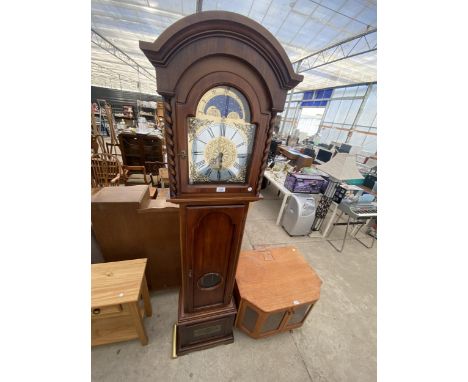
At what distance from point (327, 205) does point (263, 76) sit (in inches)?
100

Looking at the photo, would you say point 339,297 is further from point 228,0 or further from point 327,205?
point 228,0


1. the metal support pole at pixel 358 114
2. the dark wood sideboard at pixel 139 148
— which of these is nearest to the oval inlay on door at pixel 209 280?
the dark wood sideboard at pixel 139 148

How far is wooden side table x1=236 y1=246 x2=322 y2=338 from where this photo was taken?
132cm

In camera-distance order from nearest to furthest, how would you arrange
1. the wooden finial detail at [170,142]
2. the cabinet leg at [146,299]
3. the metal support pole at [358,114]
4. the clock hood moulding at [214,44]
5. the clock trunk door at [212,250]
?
the clock hood moulding at [214,44], the wooden finial detail at [170,142], the clock trunk door at [212,250], the cabinet leg at [146,299], the metal support pole at [358,114]

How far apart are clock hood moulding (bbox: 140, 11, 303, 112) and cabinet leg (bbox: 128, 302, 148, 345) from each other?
1290mm

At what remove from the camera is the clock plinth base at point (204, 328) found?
1.26 metres

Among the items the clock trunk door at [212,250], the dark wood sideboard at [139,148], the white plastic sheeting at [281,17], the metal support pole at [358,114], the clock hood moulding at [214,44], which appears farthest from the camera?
the metal support pole at [358,114]

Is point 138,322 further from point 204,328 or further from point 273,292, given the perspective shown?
point 273,292

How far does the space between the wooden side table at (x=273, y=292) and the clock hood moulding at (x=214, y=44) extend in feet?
4.39

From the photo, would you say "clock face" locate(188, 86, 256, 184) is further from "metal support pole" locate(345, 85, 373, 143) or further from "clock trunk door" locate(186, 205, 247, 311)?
"metal support pole" locate(345, 85, 373, 143)

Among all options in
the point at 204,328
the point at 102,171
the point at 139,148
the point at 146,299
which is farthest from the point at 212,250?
the point at 139,148

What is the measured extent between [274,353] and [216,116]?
1.78 metres

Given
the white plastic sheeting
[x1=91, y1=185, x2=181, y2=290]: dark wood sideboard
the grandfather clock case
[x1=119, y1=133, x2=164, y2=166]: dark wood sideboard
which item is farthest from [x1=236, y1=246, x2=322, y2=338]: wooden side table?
the white plastic sheeting

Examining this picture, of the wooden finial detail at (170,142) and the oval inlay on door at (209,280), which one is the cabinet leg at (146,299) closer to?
the oval inlay on door at (209,280)
